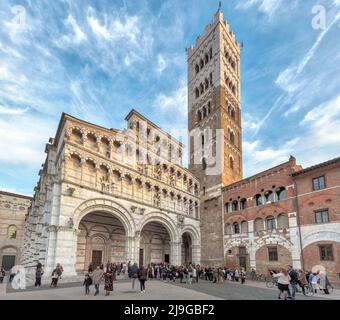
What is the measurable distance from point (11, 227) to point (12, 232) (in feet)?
2.71

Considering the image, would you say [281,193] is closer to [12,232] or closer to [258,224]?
[258,224]

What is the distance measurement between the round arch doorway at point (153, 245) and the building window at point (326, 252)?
48.0 ft

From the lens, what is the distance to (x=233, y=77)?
41500 mm

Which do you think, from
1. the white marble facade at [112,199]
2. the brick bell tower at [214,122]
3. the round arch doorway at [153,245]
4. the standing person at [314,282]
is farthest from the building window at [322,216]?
the round arch doorway at [153,245]

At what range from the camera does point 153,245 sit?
30.4m

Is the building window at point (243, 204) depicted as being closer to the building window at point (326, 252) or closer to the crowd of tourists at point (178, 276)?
the crowd of tourists at point (178, 276)

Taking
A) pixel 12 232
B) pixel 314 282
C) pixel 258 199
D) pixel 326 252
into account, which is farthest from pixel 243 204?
pixel 12 232

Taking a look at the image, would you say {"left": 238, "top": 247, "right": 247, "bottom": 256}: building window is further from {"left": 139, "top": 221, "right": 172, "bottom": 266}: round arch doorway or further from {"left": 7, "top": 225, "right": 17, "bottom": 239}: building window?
{"left": 7, "top": 225, "right": 17, "bottom": 239}: building window

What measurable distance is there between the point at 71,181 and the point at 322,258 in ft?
66.8

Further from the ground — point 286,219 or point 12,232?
point 286,219

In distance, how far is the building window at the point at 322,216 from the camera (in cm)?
2095

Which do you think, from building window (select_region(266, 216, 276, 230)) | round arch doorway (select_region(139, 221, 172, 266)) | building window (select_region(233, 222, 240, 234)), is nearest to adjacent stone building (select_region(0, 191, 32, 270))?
round arch doorway (select_region(139, 221, 172, 266))

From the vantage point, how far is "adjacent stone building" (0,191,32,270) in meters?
41.0
